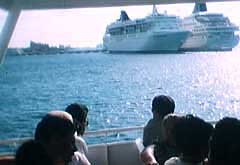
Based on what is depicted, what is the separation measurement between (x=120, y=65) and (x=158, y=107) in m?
41.6

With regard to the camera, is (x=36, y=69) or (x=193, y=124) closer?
(x=193, y=124)

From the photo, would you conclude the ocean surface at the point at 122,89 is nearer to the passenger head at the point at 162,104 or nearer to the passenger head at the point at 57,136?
the passenger head at the point at 162,104

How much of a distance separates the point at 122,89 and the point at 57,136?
29581 millimetres

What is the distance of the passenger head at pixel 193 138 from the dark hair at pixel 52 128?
359 millimetres

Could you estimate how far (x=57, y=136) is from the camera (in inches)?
52.9

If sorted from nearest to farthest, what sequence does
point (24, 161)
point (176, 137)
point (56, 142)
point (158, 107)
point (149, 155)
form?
1. point (24, 161)
2. point (56, 142)
3. point (176, 137)
4. point (149, 155)
5. point (158, 107)

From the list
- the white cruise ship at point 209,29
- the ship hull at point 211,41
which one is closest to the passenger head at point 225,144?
the white cruise ship at point 209,29

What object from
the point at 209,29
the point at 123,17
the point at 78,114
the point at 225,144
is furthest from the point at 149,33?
the point at 225,144

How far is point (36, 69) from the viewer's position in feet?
142

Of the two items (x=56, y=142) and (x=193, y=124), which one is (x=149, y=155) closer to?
(x=193, y=124)

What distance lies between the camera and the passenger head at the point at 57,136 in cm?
133

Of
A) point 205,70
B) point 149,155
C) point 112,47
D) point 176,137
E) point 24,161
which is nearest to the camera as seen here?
point 24,161

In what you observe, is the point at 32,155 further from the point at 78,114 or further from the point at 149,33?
the point at 149,33

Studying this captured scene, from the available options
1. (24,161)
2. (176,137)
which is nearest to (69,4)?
(176,137)
